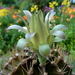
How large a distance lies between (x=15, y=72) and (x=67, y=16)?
4.07 m

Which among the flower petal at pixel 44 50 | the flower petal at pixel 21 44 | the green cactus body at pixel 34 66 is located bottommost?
the green cactus body at pixel 34 66

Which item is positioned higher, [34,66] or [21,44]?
[21,44]

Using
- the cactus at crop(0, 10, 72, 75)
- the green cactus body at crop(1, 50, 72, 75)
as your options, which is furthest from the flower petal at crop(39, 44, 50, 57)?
the green cactus body at crop(1, 50, 72, 75)

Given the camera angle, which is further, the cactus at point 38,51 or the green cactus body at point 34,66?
the green cactus body at point 34,66

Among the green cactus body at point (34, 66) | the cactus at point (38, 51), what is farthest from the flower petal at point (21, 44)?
the green cactus body at point (34, 66)

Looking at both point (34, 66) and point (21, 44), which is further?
point (34, 66)

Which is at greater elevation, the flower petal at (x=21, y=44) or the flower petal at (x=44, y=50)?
the flower petal at (x=21, y=44)

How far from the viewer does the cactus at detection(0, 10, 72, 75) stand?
3.26 ft

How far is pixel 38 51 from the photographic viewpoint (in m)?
1.09

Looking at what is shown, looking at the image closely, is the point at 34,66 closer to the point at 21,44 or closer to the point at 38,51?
the point at 38,51

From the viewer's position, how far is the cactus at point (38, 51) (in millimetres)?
995

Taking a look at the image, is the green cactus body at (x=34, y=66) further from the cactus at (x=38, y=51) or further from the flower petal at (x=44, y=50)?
the flower petal at (x=44, y=50)

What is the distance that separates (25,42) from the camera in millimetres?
1011

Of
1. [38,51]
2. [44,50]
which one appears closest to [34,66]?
[38,51]
